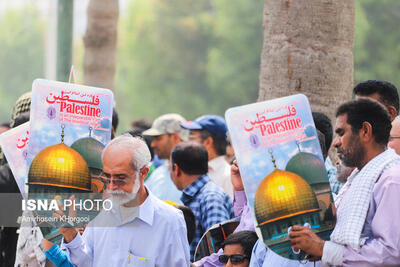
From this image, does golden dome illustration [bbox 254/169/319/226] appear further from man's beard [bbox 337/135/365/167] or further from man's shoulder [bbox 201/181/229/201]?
man's shoulder [bbox 201/181/229/201]

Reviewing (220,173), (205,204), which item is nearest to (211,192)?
(205,204)

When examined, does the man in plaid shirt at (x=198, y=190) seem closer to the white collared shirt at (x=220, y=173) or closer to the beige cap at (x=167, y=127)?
the white collared shirt at (x=220, y=173)

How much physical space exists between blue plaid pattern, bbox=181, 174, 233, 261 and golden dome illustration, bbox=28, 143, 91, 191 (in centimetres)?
170

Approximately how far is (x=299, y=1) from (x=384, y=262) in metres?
3.32

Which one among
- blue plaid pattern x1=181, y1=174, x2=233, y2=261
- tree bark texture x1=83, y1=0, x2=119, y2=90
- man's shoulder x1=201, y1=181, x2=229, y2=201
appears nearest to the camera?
blue plaid pattern x1=181, y1=174, x2=233, y2=261

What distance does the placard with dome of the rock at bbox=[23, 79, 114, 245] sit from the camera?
148 inches

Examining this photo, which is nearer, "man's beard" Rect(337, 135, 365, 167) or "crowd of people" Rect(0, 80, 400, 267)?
"crowd of people" Rect(0, 80, 400, 267)

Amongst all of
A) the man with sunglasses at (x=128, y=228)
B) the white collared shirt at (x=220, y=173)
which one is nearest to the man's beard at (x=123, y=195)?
the man with sunglasses at (x=128, y=228)

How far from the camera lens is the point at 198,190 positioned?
5703mm

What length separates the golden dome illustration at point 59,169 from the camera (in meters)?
3.78

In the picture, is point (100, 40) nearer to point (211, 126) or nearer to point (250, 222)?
point (211, 126)

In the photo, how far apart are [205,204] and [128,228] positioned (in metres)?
1.72

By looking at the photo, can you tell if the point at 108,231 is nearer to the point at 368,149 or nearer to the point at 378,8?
the point at 368,149

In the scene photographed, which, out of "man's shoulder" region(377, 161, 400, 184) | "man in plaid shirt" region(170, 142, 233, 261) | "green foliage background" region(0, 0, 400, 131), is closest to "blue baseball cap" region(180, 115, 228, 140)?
"man in plaid shirt" region(170, 142, 233, 261)
